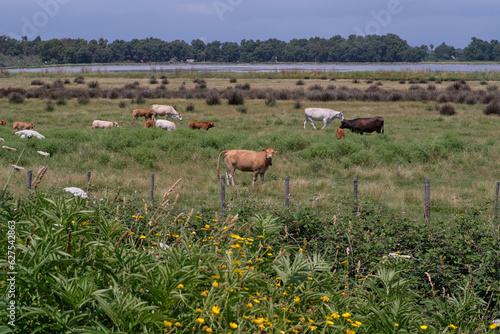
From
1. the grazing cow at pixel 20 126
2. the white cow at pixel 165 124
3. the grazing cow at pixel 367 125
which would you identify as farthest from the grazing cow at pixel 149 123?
the grazing cow at pixel 367 125

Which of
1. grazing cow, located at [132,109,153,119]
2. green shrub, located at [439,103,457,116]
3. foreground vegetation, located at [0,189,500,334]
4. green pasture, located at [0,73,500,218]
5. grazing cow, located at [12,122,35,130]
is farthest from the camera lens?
green shrub, located at [439,103,457,116]

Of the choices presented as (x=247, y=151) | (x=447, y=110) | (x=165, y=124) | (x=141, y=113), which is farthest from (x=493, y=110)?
(x=247, y=151)

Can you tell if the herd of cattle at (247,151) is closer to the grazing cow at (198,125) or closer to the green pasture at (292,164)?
the grazing cow at (198,125)

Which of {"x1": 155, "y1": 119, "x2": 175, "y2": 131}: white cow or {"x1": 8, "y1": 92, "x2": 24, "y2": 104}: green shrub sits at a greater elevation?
{"x1": 8, "y1": 92, "x2": 24, "y2": 104}: green shrub

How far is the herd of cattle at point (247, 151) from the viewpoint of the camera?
1567 cm

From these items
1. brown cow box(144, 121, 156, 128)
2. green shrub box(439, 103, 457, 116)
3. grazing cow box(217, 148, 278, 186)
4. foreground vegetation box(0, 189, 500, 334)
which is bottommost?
brown cow box(144, 121, 156, 128)

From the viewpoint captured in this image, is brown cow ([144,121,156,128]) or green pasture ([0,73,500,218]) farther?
brown cow ([144,121,156,128])

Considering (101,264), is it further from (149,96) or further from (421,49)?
(421,49)

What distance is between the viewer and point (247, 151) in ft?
52.5

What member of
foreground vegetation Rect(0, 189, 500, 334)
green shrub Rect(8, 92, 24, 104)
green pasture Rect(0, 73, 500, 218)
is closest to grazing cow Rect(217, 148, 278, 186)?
green pasture Rect(0, 73, 500, 218)

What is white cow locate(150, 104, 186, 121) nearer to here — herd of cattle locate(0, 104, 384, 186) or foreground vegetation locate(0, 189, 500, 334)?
herd of cattle locate(0, 104, 384, 186)

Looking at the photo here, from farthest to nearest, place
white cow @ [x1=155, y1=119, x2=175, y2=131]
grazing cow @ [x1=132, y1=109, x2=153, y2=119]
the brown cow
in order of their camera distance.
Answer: grazing cow @ [x1=132, y1=109, x2=153, y2=119]
the brown cow
white cow @ [x1=155, y1=119, x2=175, y2=131]

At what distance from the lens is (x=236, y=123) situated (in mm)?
28578

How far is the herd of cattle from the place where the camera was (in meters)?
15.7
